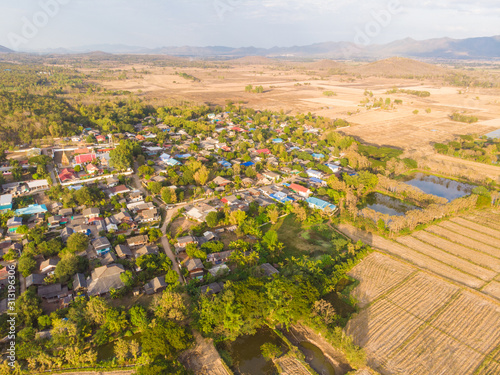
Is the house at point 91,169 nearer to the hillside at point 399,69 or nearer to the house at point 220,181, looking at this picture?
the house at point 220,181

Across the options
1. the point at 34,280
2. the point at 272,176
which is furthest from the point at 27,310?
the point at 272,176

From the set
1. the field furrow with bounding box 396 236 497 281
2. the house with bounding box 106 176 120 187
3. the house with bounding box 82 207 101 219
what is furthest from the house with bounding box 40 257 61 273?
the field furrow with bounding box 396 236 497 281

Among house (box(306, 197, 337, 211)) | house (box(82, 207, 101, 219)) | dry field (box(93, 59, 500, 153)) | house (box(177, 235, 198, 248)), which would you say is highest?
dry field (box(93, 59, 500, 153))

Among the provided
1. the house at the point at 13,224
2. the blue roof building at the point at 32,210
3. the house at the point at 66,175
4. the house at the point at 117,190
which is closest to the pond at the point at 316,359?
the house at the point at 117,190

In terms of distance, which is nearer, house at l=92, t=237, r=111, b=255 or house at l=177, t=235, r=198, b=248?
house at l=92, t=237, r=111, b=255

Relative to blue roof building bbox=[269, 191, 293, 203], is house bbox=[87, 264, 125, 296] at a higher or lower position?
lower

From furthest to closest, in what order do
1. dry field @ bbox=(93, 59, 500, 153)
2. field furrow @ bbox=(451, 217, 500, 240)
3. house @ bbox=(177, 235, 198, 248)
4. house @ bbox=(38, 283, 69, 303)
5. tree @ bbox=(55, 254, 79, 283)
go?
1. dry field @ bbox=(93, 59, 500, 153)
2. field furrow @ bbox=(451, 217, 500, 240)
3. house @ bbox=(177, 235, 198, 248)
4. tree @ bbox=(55, 254, 79, 283)
5. house @ bbox=(38, 283, 69, 303)

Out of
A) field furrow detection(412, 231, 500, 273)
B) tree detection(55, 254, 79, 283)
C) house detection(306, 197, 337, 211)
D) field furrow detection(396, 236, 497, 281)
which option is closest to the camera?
tree detection(55, 254, 79, 283)

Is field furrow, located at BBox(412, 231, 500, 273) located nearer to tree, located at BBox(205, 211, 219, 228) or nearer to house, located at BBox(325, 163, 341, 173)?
house, located at BBox(325, 163, 341, 173)
